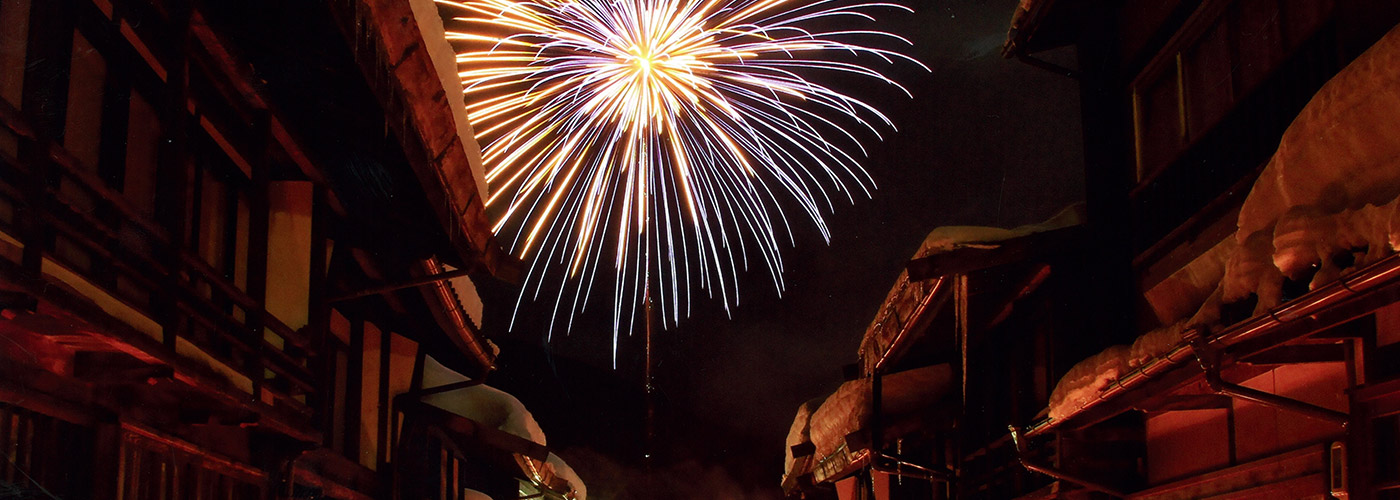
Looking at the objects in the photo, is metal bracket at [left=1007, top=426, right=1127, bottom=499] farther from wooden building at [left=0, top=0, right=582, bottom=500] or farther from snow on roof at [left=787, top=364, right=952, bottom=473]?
wooden building at [left=0, top=0, right=582, bottom=500]

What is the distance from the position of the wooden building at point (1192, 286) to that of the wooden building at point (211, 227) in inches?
189

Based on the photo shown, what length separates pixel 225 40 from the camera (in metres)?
6.95

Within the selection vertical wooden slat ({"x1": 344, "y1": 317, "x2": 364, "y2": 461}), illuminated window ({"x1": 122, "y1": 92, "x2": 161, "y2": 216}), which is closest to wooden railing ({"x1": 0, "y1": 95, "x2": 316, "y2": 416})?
illuminated window ({"x1": 122, "y1": 92, "x2": 161, "y2": 216})

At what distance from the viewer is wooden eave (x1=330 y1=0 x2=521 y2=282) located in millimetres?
6945

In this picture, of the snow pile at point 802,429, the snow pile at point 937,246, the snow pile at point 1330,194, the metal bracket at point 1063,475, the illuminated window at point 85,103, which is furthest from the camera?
the snow pile at point 802,429

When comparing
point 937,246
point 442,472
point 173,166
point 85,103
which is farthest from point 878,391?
point 85,103

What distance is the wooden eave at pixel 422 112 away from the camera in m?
6.95

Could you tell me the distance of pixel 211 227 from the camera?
7.82 m

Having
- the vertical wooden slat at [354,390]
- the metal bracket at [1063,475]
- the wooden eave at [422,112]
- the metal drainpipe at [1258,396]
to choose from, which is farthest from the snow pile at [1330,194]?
the vertical wooden slat at [354,390]

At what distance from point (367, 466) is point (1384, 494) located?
975 centimetres

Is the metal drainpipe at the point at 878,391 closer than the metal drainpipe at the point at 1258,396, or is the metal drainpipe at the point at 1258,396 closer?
the metal drainpipe at the point at 1258,396

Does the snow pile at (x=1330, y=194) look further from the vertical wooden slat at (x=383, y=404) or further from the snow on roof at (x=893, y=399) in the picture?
the vertical wooden slat at (x=383, y=404)

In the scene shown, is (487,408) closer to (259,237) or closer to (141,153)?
(259,237)

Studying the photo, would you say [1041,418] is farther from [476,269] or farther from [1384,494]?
[476,269]
